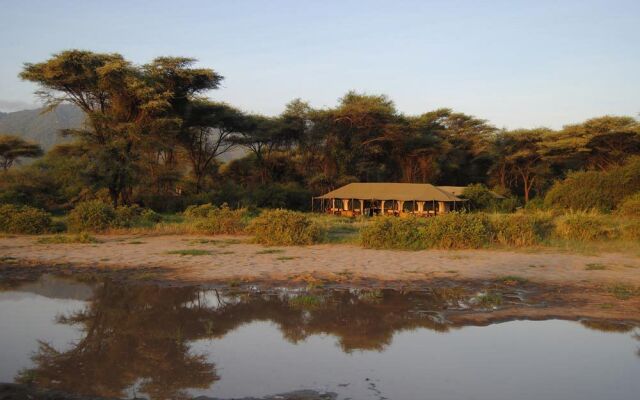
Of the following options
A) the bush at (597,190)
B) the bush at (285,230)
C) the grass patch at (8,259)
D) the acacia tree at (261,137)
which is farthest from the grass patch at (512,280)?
the acacia tree at (261,137)

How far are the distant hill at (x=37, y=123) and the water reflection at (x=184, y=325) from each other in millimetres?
107620

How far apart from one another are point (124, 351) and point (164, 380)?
1.21m

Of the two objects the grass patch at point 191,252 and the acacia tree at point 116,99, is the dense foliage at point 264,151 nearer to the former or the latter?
the acacia tree at point 116,99

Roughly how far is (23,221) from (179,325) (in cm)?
1261

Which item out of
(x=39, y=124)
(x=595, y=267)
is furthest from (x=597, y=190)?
(x=39, y=124)

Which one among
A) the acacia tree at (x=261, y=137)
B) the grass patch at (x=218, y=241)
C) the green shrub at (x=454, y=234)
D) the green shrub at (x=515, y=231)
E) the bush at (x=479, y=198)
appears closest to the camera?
the green shrub at (x=454, y=234)

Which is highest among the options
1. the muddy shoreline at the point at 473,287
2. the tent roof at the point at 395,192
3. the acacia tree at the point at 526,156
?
the acacia tree at the point at 526,156

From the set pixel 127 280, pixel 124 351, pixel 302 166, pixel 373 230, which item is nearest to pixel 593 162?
pixel 302 166

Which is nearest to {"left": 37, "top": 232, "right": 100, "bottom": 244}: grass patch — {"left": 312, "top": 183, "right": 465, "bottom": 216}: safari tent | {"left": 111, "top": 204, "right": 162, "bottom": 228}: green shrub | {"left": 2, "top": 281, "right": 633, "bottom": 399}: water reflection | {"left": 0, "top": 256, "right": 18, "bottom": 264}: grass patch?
{"left": 111, "top": 204, "right": 162, "bottom": 228}: green shrub

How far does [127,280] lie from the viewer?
1077 cm

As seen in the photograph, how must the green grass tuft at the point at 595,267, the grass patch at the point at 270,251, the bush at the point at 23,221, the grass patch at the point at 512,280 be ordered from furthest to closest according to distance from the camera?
the bush at the point at 23,221 < the grass patch at the point at 270,251 < the green grass tuft at the point at 595,267 < the grass patch at the point at 512,280

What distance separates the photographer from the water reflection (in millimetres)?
5551

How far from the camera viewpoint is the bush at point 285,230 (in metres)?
15.6

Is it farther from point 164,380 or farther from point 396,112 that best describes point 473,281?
point 396,112
